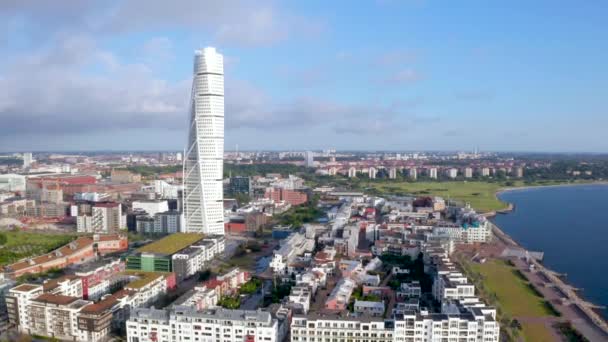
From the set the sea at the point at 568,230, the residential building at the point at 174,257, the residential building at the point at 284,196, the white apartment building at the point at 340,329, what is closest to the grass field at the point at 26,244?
the residential building at the point at 174,257

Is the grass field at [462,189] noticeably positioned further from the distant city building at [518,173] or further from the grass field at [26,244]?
the grass field at [26,244]

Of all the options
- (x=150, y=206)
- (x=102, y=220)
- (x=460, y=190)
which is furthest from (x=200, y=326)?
(x=460, y=190)

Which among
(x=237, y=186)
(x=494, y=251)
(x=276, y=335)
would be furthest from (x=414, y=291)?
(x=237, y=186)

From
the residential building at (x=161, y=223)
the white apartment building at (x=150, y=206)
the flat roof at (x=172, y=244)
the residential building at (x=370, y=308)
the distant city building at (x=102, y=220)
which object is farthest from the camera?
the white apartment building at (x=150, y=206)

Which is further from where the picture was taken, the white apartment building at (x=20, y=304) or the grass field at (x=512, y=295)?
Answer: the grass field at (x=512, y=295)

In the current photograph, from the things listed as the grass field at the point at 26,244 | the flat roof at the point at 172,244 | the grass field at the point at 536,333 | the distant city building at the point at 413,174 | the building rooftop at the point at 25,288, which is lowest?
the grass field at the point at 536,333

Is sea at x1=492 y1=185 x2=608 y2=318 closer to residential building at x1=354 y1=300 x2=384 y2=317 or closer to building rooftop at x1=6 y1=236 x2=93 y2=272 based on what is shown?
residential building at x1=354 y1=300 x2=384 y2=317
